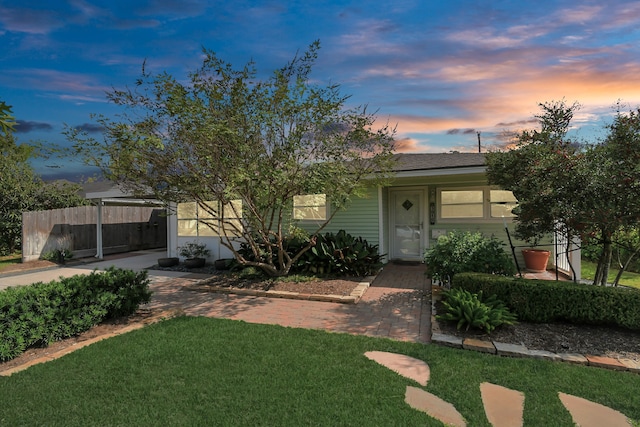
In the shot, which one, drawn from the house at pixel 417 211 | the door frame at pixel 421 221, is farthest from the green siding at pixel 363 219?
the door frame at pixel 421 221

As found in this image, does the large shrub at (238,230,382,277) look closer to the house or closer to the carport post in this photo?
the house

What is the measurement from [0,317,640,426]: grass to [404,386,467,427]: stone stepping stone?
62 mm

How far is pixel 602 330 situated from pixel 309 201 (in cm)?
685

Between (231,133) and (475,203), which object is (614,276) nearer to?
(475,203)

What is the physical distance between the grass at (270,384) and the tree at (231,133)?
2.70 m

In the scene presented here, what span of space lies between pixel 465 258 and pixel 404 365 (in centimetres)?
287

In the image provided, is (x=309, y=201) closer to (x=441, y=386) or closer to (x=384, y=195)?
(x=384, y=195)

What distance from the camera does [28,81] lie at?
26.2ft

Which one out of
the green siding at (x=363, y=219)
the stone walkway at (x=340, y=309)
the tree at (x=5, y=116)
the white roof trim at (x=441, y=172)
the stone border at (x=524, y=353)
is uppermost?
the white roof trim at (x=441, y=172)

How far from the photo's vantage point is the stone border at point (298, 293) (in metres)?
5.69

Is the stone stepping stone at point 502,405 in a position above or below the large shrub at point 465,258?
below


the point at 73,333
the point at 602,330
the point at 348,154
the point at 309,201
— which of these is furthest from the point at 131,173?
the point at 602,330

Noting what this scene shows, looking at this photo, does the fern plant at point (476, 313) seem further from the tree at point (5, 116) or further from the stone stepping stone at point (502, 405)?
the tree at point (5, 116)

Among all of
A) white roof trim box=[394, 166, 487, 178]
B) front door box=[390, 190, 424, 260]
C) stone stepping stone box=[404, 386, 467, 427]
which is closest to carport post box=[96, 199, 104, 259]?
front door box=[390, 190, 424, 260]
